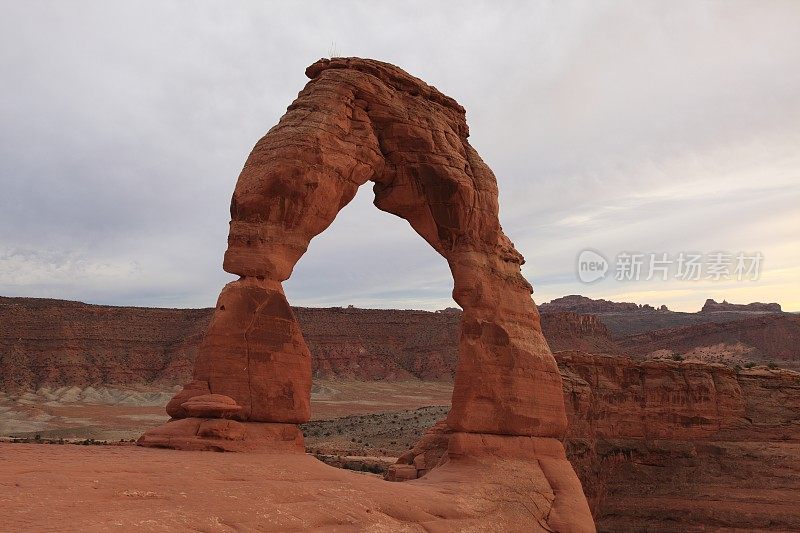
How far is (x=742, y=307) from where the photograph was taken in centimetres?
14950

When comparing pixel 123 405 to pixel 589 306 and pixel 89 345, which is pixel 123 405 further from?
pixel 589 306

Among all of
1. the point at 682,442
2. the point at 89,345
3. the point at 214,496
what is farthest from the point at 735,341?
the point at 214,496

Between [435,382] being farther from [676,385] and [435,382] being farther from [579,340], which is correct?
[676,385]

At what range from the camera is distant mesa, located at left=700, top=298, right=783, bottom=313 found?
143875mm

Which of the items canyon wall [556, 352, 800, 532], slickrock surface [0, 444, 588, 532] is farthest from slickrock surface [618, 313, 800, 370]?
slickrock surface [0, 444, 588, 532]

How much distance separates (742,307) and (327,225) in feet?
507

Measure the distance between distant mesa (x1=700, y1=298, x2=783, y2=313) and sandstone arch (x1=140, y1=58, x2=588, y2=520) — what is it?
139m

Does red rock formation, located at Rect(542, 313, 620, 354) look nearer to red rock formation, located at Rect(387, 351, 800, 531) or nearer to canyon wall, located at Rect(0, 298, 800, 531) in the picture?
canyon wall, located at Rect(0, 298, 800, 531)

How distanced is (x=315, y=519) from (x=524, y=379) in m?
7.64

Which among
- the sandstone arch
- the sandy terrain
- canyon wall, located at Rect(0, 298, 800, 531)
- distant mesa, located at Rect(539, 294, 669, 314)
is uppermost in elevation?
distant mesa, located at Rect(539, 294, 669, 314)

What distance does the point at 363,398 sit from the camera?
2805 inches

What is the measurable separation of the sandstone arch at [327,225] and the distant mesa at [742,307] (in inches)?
5488

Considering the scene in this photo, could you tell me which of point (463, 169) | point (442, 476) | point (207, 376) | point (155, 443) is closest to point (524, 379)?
point (442, 476)

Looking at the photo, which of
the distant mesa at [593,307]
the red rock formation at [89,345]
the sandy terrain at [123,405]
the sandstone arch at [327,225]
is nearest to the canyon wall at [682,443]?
the sandstone arch at [327,225]
